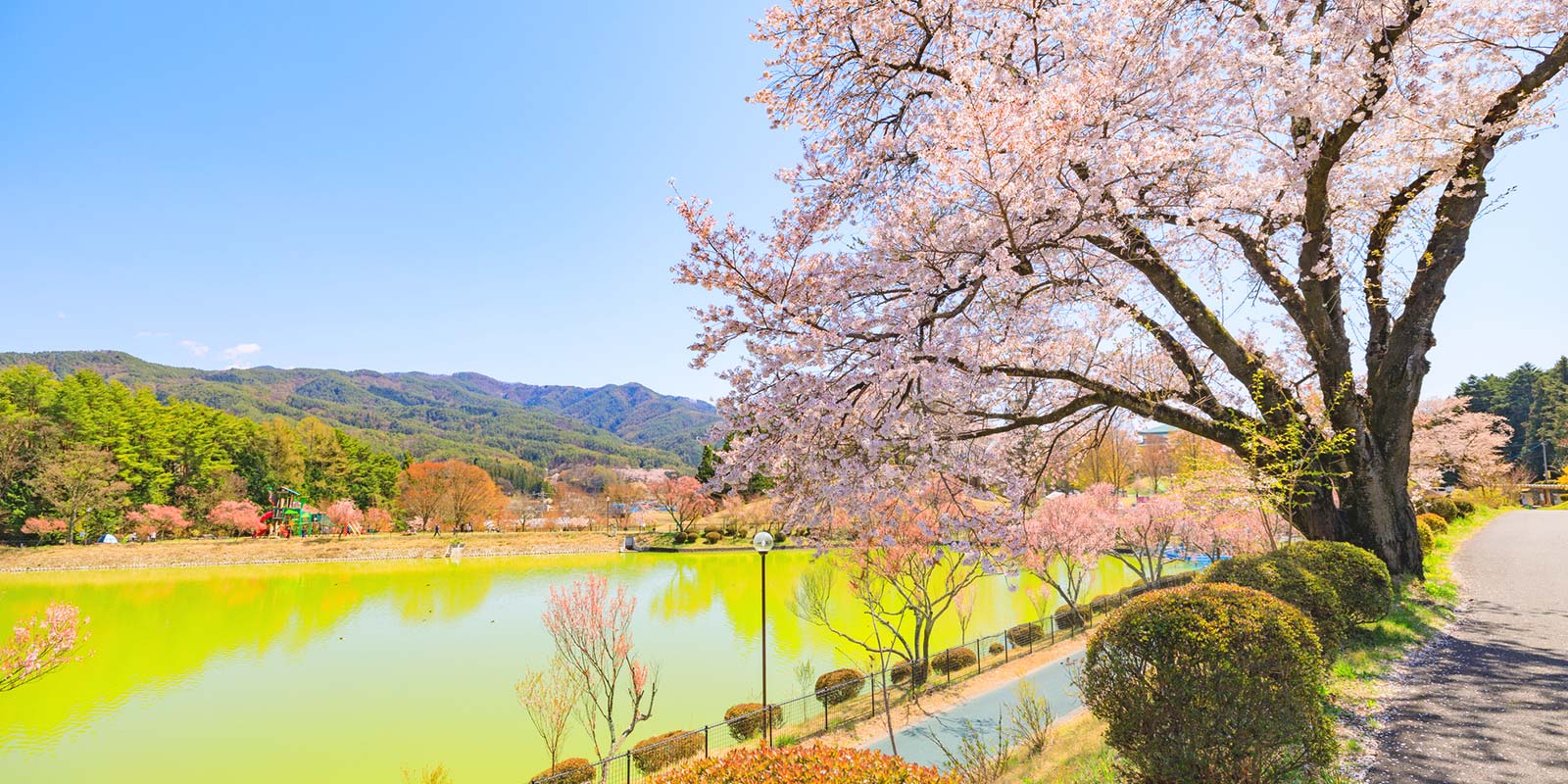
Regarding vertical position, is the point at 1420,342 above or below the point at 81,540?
Answer: above

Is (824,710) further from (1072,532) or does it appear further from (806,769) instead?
(1072,532)

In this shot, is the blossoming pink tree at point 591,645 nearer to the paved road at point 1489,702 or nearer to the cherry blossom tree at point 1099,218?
the cherry blossom tree at point 1099,218

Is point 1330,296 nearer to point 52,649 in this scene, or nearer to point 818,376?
point 818,376

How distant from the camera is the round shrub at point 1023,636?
1472cm

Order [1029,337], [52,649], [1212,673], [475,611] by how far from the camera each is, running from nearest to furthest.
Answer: [1212,673], [1029,337], [52,649], [475,611]

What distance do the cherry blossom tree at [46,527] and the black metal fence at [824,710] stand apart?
42244 millimetres

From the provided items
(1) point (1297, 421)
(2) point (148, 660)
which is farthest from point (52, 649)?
(1) point (1297, 421)

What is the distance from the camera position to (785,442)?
4402 millimetres

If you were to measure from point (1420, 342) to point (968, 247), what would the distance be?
5795 millimetres

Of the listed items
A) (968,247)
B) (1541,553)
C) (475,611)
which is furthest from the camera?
(475,611)

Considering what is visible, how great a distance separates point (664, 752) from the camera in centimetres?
880

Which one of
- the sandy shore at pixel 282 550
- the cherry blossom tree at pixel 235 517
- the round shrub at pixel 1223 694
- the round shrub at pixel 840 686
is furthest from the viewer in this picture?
the cherry blossom tree at pixel 235 517

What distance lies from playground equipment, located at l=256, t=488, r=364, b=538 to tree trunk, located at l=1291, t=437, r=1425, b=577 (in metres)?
51.9

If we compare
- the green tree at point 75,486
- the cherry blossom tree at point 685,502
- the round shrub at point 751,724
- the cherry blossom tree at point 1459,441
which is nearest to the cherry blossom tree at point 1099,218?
the round shrub at point 751,724
